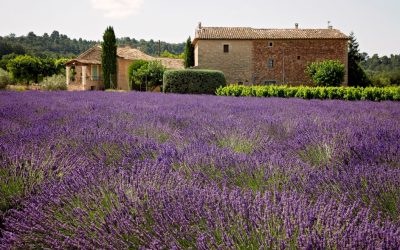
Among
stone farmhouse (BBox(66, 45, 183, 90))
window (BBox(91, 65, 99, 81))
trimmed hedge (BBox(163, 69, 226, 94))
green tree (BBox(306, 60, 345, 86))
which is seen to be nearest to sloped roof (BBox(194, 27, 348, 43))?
green tree (BBox(306, 60, 345, 86))

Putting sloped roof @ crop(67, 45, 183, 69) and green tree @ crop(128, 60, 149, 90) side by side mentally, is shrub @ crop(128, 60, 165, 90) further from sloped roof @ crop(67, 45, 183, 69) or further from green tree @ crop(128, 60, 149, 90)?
sloped roof @ crop(67, 45, 183, 69)

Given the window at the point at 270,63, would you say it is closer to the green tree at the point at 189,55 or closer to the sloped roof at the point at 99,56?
the green tree at the point at 189,55

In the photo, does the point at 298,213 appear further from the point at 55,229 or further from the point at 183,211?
the point at 55,229

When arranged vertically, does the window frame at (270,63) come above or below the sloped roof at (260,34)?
below

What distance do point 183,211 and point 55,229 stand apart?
51 centimetres

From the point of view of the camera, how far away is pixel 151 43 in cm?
10900

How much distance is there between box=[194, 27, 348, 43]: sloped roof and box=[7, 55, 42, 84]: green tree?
1739 cm

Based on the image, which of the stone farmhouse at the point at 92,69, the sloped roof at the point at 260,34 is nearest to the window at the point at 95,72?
the stone farmhouse at the point at 92,69

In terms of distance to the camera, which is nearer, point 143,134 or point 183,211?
point 183,211

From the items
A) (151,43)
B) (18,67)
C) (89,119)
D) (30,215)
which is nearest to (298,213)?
(30,215)

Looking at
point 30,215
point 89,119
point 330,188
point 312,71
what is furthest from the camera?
point 312,71

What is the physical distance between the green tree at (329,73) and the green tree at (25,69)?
2688 centimetres

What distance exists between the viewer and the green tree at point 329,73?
27125mm

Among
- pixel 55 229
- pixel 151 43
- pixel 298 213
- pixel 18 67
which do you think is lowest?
pixel 55 229
